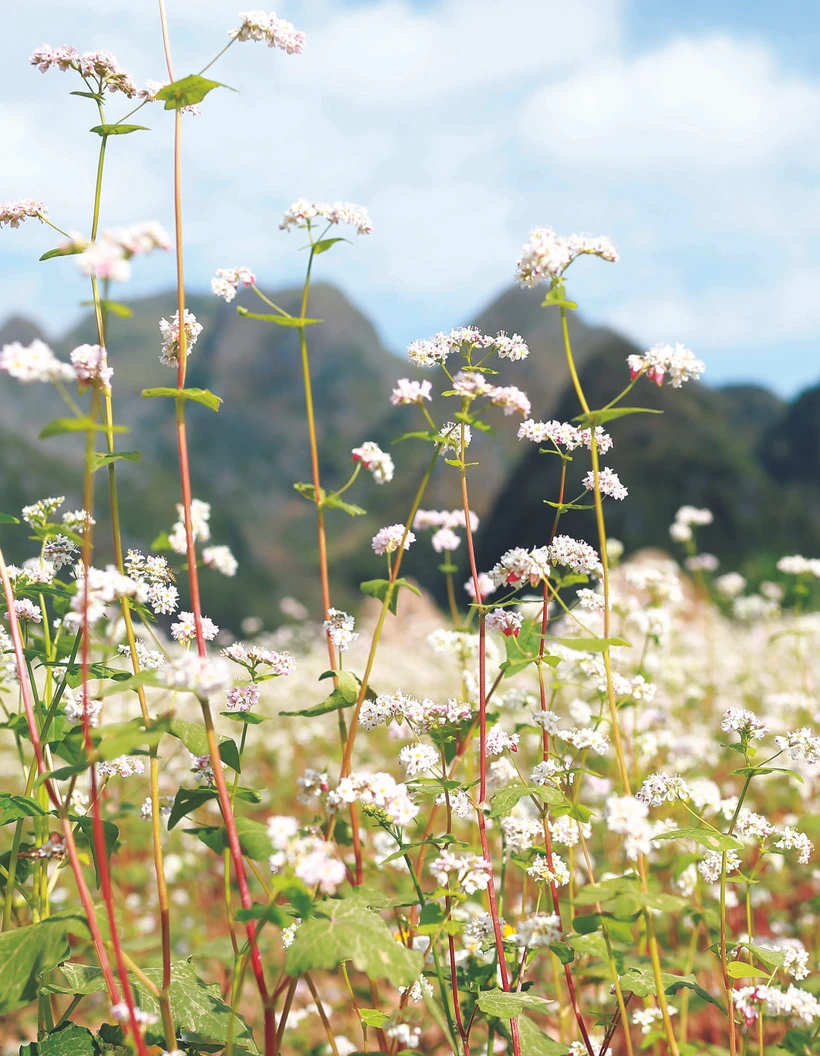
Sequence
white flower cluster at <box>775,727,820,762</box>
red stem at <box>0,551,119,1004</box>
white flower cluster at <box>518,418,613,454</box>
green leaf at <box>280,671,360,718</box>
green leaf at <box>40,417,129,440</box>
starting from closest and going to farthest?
1. green leaf at <box>40,417,129,440</box>
2. red stem at <box>0,551,119,1004</box>
3. green leaf at <box>280,671,360,718</box>
4. white flower cluster at <box>518,418,613,454</box>
5. white flower cluster at <box>775,727,820,762</box>

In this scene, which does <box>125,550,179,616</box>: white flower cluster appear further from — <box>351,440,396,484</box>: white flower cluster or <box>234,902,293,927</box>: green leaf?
<box>234,902,293,927</box>: green leaf

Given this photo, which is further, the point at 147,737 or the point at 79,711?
the point at 79,711

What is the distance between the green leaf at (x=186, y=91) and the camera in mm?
1785

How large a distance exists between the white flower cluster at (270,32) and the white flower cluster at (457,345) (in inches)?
31.7

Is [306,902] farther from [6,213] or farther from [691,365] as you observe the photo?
[6,213]

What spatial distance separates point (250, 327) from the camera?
8044 centimetres

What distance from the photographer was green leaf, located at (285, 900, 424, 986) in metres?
1.44

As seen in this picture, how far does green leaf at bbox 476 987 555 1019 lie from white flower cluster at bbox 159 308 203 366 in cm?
173

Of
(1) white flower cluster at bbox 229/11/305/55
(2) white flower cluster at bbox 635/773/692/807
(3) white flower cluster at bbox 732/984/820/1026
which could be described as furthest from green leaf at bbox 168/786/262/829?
(1) white flower cluster at bbox 229/11/305/55

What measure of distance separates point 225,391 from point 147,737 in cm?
8138

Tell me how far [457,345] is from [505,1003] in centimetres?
165

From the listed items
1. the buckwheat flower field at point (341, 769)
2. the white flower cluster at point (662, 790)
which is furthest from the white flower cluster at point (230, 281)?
the white flower cluster at point (662, 790)

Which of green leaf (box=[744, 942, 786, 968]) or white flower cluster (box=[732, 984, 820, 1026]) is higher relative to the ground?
green leaf (box=[744, 942, 786, 968])

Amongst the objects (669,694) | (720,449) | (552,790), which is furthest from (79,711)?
(720,449)
